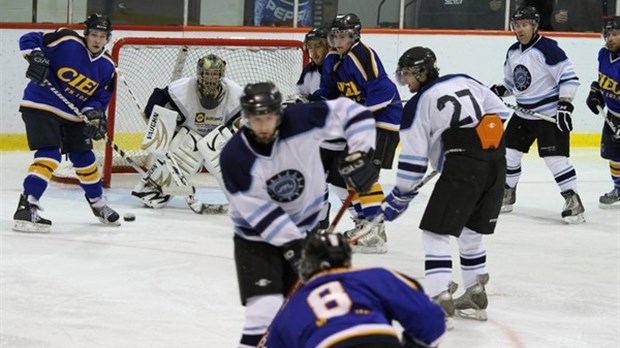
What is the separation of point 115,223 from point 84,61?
800 millimetres

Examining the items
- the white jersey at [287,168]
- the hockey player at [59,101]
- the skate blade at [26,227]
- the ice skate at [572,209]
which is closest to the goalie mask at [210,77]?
the hockey player at [59,101]

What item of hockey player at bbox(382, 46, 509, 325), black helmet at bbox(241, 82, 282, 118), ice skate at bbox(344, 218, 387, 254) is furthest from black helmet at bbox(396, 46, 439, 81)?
ice skate at bbox(344, 218, 387, 254)

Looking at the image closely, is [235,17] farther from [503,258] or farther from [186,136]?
[503,258]

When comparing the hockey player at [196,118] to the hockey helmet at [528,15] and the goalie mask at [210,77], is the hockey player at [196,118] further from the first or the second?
the hockey helmet at [528,15]

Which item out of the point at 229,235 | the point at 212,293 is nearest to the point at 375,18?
the point at 229,235

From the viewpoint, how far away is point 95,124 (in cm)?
569

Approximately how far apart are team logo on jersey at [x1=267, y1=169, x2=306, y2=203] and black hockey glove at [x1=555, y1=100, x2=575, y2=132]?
336 cm

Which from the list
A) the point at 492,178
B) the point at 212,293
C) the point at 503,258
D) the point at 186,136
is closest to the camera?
the point at 492,178

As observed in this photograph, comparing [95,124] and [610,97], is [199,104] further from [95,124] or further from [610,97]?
[610,97]

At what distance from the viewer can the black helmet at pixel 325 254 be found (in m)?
2.49

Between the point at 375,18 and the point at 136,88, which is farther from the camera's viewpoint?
the point at 375,18

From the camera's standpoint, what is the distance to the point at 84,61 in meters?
5.72

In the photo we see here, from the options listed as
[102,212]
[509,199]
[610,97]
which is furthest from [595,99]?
[102,212]

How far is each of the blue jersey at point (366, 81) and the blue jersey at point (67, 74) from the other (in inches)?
43.3
